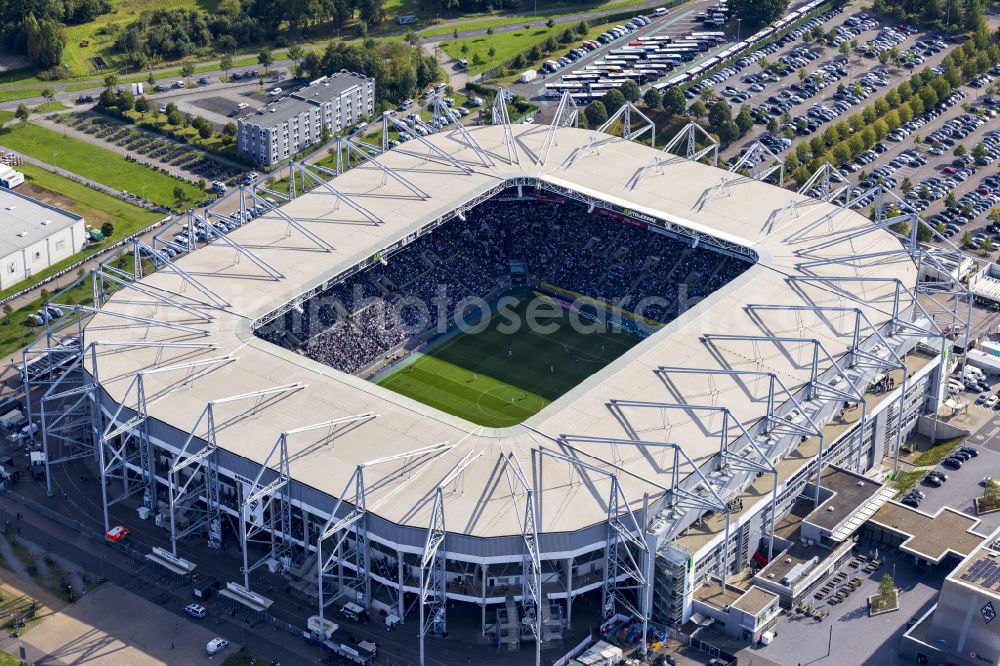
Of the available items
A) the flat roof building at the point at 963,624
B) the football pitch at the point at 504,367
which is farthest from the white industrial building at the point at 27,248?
the flat roof building at the point at 963,624

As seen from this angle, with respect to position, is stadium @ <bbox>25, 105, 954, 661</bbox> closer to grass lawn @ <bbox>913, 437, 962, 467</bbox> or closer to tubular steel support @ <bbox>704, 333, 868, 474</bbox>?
tubular steel support @ <bbox>704, 333, 868, 474</bbox>

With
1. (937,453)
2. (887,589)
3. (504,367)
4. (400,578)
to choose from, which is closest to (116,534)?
(400,578)

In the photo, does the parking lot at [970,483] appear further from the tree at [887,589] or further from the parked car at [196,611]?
the parked car at [196,611]

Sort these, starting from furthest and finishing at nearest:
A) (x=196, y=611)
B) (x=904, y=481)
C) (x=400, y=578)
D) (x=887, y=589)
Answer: (x=904, y=481), (x=887, y=589), (x=196, y=611), (x=400, y=578)

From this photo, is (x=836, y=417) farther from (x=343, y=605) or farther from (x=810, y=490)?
(x=343, y=605)

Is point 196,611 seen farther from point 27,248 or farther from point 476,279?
point 27,248
